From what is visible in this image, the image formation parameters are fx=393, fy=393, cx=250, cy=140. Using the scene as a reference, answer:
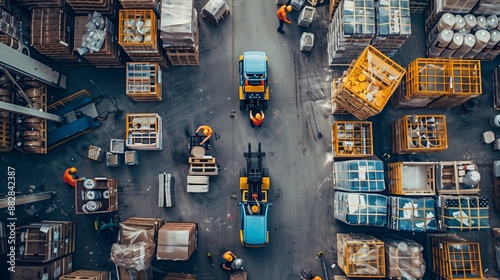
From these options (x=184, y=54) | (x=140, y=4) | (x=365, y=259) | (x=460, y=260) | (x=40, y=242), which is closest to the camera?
(x=40, y=242)

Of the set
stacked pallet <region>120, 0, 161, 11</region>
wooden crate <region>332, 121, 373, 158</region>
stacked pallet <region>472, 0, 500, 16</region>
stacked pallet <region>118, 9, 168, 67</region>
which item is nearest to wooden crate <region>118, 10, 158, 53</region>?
stacked pallet <region>118, 9, 168, 67</region>

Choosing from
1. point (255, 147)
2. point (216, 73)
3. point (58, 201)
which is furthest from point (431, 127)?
point (58, 201)

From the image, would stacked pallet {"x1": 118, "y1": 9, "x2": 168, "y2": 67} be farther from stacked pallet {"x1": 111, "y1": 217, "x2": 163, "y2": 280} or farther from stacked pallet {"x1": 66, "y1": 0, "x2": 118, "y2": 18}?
stacked pallet {"x1": 111, "y1": 217, "x2": 163, "y2": 280}

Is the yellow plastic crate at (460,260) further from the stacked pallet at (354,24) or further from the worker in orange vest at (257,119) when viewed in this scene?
the worker in orange vest at (257,119)

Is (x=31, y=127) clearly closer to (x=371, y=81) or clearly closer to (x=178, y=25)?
(x=178, y=25)

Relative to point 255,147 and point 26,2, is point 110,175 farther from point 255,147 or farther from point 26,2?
point 26,2

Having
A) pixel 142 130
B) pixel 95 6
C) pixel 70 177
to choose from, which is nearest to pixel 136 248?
pixel 70 177
